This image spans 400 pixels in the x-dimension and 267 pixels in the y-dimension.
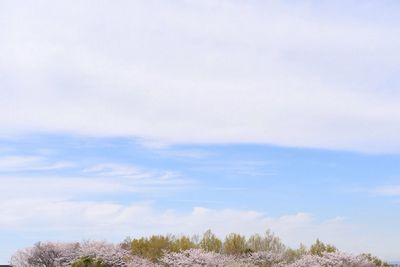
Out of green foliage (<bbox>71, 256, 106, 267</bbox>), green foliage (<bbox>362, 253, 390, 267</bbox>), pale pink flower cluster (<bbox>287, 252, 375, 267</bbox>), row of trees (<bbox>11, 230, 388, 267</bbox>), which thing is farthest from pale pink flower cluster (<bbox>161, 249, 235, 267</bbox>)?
green foliage (<bbox>362, 253, 390, 267</bbox>)

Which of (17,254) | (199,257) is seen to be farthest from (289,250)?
(17,254)

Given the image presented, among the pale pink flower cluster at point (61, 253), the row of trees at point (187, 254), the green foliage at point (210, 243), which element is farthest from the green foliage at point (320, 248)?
the pale pink flower cluster at point (61, 253)

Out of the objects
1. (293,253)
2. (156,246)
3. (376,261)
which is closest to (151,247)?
(156,246)

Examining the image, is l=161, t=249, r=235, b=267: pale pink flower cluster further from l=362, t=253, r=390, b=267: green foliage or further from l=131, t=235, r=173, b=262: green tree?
l=362, t=253, r=390, b=267: green foliage

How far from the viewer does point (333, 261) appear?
38.3 metres

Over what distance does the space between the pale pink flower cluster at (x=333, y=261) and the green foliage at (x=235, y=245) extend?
12.5ft

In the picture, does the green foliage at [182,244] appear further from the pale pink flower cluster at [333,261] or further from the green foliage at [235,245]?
the pale pink flower cluster at [333,261]

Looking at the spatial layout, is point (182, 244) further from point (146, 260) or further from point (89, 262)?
point (89, 262)

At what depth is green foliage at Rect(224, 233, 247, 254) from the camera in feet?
133

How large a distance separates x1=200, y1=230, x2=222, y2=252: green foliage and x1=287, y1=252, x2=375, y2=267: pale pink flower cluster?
5.27 m

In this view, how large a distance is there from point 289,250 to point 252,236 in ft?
8.16

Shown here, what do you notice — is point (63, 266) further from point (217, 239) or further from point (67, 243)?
point (217, 239)

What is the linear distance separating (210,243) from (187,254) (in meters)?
4.23

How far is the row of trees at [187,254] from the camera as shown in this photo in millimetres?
36344
